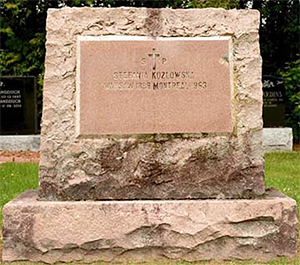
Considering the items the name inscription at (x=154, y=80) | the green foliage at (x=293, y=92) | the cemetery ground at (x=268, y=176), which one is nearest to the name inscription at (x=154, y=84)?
the name inscription at (x=154, y=80)

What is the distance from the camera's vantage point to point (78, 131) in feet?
15.4

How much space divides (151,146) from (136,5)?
10.3m

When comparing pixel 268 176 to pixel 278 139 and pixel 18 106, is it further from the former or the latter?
pixel 18 106

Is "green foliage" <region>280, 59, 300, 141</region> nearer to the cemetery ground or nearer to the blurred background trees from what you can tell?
the blurred background trees

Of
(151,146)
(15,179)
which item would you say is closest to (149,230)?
(151,146)

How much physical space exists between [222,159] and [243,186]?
0.24m

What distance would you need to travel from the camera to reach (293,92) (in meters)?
14.4

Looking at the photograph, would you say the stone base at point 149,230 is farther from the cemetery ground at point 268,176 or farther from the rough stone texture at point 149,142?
the cemetery ground at point 268,176

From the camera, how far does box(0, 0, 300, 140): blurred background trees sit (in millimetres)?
14211

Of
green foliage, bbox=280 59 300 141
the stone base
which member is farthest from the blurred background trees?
the stone base

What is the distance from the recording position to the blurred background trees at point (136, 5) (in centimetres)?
1421

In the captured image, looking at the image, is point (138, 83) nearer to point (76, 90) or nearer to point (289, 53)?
point (76, 90)

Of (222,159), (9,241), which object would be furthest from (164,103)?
(9,241)

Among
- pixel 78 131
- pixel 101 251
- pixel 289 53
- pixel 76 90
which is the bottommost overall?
pixel 101 251
